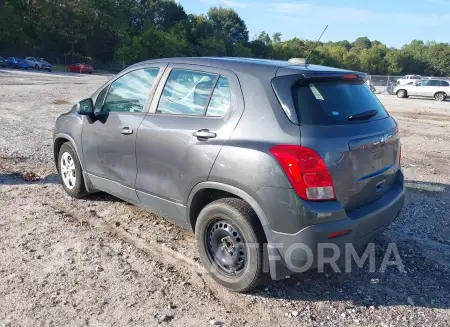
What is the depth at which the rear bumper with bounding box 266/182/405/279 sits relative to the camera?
9.90 feet

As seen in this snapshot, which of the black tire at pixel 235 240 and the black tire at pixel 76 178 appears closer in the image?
the black tire at pixel 235 240

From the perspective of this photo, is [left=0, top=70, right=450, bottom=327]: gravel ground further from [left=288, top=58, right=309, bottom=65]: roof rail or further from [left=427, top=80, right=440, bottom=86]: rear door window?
[left=427, top=80, right=440, bottom=86]: rear door window

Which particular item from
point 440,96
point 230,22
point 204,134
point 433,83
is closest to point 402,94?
point 433,83

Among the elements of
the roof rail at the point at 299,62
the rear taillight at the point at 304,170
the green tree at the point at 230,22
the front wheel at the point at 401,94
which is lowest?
the front wheel at the point at 401,94

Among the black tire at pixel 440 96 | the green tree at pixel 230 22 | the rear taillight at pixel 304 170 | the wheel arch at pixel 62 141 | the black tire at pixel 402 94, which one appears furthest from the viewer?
the green tree at pixel 230 22

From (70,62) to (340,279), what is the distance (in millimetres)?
66157

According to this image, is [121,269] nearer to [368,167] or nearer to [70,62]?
[368,167]

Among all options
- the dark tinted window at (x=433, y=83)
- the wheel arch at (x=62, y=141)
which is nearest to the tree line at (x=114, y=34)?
the dark tinted window at (x=433, y=83)

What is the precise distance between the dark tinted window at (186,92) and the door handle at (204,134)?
0.64 ft

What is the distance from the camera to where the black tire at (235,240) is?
3225 mm

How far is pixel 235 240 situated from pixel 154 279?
Answer: 805mm

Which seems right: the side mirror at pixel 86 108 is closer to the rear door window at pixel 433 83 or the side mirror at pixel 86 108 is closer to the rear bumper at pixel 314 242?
the rear bumper at pixel 314 242

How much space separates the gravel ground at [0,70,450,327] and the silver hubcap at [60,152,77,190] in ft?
0.67

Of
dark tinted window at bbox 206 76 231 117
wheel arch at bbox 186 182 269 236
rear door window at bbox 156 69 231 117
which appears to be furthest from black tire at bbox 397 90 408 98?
wheel arch at bbox 186 182 269 236
